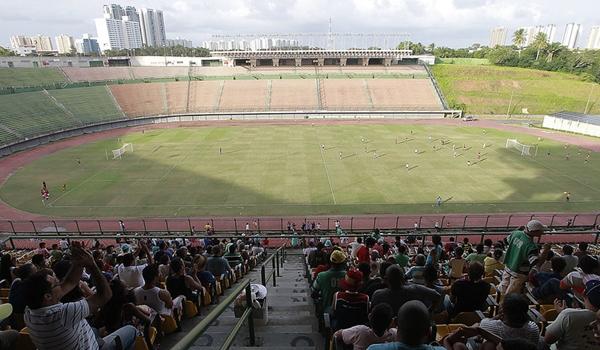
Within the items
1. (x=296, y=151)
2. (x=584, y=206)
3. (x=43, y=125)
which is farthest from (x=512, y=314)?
(x=43, y=125)

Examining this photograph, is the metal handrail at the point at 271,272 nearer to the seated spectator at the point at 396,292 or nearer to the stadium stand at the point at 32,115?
the seated spectator at the point at 396,292

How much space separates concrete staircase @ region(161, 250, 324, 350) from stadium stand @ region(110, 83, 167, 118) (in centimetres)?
6109

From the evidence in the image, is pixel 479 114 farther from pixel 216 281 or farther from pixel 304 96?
pixel 216 281

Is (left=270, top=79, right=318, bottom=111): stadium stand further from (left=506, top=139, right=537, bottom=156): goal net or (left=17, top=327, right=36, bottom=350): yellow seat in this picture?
(left=17, top=327, right=36, bottom=350): yellow seat

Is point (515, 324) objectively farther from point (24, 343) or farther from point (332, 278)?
point (24, 343)

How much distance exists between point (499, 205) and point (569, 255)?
1985cm

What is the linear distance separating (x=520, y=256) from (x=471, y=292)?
6.63 feet

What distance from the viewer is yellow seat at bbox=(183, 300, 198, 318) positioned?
6.40 m

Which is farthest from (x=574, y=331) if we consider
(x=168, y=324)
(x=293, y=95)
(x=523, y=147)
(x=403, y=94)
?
(x=403, y=94)

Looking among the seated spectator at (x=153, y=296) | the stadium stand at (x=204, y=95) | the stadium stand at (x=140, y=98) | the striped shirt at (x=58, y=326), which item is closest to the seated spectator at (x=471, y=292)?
the seated spectator at (x=153, y=296)

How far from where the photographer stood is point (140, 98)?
217 feet

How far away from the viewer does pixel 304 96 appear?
6950 cm

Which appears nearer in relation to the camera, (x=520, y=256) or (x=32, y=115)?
(x=520, y=256)

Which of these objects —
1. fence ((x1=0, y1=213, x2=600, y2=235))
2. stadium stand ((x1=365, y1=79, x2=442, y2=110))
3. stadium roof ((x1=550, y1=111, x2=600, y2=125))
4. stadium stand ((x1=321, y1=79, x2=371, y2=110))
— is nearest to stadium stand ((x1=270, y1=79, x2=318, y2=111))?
stadium stand ((x1=321, y1=79, x2=371, y2=110))
